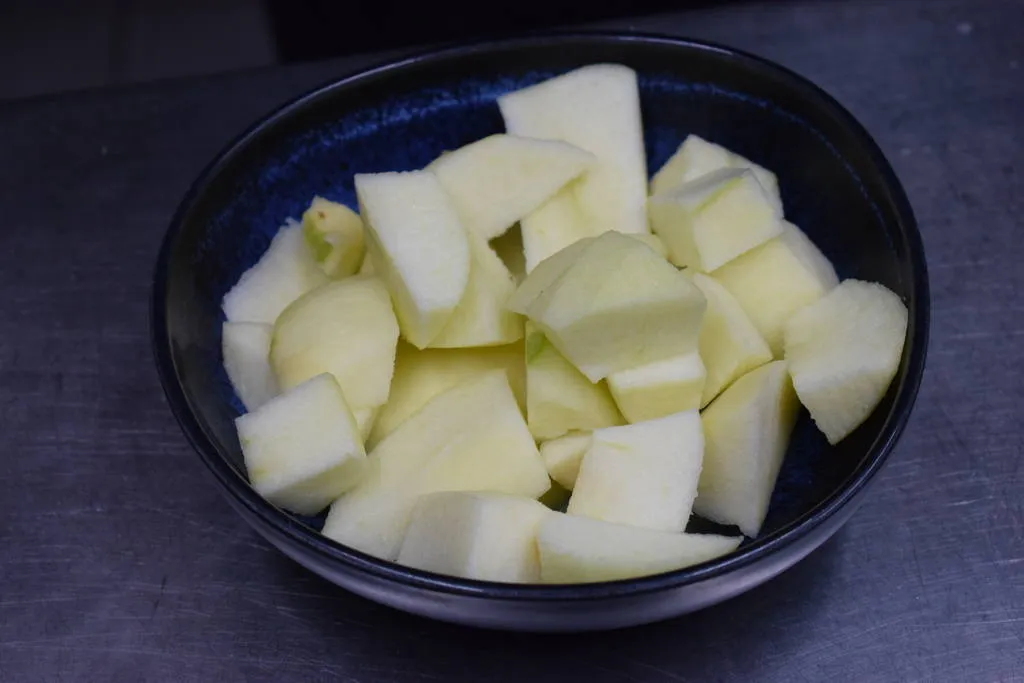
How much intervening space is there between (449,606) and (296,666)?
0.71 feet

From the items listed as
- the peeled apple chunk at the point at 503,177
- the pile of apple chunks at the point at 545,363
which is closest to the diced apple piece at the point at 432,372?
the pile of apple chunks at the point at 545,363

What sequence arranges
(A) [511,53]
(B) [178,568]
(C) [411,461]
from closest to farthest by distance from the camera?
(C) [411,461]
(B) [178,568]
(A) [511,53]

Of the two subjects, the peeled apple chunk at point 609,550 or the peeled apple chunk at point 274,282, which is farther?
the peeled apple chunk at point 274,282

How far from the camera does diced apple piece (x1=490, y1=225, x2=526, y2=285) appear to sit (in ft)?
2.96

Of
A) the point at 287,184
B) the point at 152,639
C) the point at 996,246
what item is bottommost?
the point at 152,639

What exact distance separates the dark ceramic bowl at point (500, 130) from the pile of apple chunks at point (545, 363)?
0.03 m

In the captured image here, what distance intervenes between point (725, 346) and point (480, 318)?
188 millimetres

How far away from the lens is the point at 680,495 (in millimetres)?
695

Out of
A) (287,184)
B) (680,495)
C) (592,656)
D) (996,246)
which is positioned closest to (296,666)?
(592,656)

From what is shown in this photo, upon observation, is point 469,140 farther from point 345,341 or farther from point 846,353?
point 846,353

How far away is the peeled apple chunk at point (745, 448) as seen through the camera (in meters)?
0.73

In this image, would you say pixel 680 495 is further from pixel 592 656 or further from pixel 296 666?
pixel 296 666

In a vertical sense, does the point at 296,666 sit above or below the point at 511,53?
below

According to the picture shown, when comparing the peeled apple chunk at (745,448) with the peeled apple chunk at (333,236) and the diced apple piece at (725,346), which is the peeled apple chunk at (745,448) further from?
the peeled apple chunk at (333,236)
